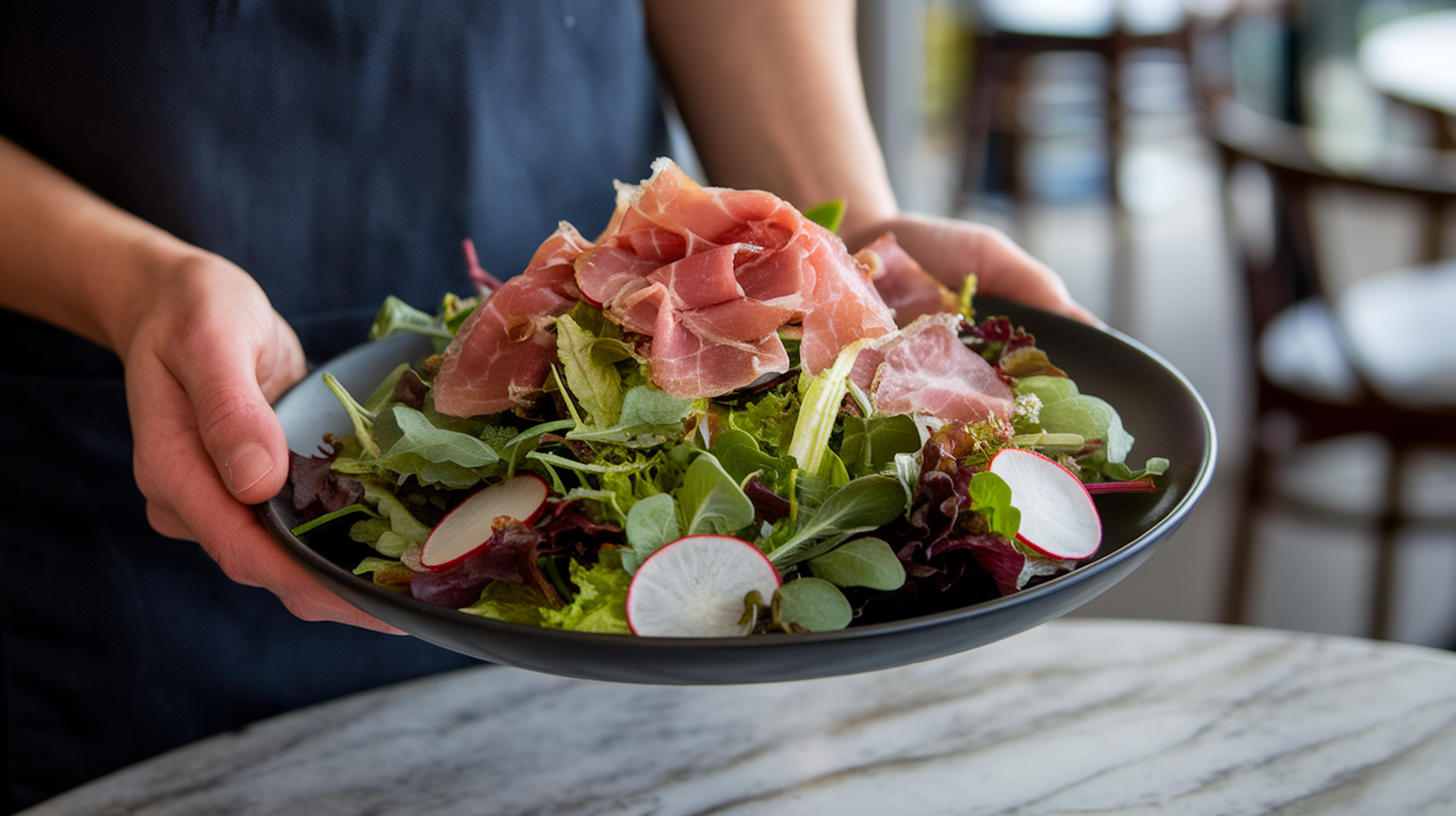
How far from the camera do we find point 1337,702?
1062mm

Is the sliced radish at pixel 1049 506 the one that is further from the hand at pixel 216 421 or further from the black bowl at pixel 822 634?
the hand at pixel 216 421

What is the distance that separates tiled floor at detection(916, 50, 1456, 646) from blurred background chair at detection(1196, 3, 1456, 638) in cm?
16

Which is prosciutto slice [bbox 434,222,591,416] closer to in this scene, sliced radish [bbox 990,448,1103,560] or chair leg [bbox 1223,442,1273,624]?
sliced radish [bbox 990,448,1103,560]

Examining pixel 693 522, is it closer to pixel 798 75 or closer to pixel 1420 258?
pixel 798 75

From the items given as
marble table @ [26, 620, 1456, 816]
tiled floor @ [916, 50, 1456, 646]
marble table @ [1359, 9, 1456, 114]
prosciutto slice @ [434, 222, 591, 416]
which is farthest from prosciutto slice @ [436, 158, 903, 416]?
marble table @ [1359, 9, 1456, 114]

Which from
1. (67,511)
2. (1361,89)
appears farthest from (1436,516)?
(1361,89)

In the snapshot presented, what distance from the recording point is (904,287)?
107 cm

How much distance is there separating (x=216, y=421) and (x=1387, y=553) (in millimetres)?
2292

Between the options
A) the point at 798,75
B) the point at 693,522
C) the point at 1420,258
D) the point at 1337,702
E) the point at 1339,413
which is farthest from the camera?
the point at 1420,258

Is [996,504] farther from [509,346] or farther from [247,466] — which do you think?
[247,466]

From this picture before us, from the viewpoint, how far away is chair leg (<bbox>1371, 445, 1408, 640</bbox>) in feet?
7.35

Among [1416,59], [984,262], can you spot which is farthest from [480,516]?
[1416,59]

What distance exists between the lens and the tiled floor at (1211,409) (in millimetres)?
2801

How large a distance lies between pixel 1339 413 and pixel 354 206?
6.33ft
